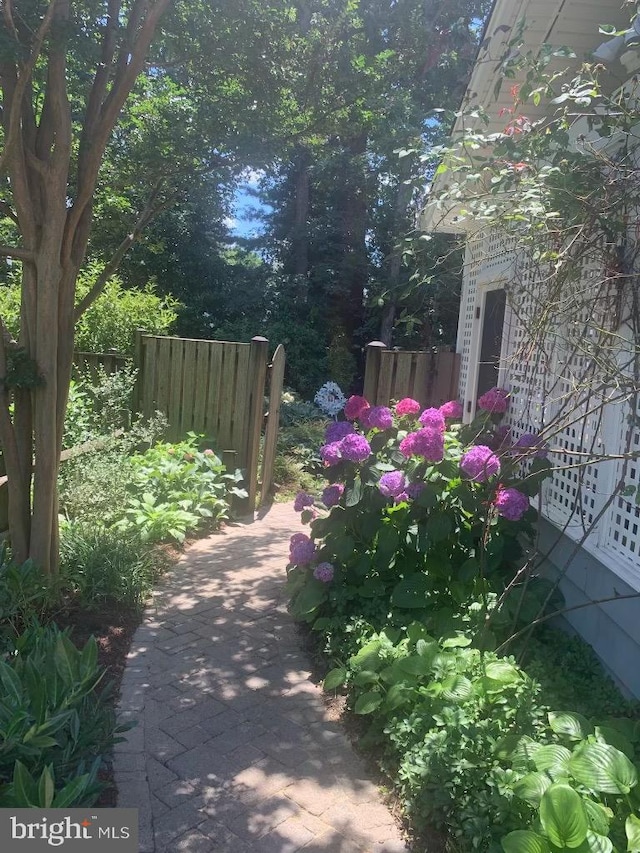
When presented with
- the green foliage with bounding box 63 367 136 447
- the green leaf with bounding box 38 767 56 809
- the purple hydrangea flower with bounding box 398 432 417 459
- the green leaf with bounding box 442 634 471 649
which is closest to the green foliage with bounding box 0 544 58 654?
the green leaf with bounding box 38 767 56 809

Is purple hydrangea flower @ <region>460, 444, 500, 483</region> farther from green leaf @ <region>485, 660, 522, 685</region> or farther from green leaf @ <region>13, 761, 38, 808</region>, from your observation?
green leaf @ <region>13, 761, 38, 808</region>

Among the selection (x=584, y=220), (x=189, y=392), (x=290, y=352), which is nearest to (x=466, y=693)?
(x=584, y=220)

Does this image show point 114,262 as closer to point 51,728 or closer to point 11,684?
point 11,684

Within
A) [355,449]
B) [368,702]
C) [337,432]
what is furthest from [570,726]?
[337,432]

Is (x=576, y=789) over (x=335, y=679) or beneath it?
over

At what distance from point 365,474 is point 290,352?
12.5 metres

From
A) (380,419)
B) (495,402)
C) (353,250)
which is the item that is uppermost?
(353,250)

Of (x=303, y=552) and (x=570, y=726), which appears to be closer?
(x=570, y=726)

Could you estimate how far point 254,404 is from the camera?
707 cm

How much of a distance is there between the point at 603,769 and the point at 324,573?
2041mm

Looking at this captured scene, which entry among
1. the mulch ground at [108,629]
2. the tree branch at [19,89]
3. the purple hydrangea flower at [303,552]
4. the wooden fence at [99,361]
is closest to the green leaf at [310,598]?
the purple hydrangea flower at [303,552]

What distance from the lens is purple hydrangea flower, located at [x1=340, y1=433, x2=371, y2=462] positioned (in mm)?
3865

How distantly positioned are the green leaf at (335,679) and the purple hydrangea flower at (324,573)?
659mm

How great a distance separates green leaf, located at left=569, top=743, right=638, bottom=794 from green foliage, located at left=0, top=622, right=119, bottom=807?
5.04 ft
